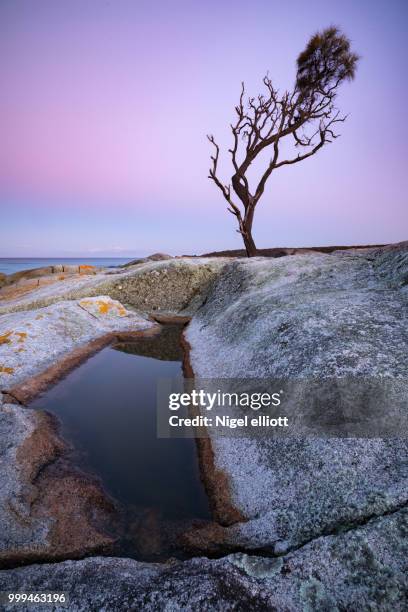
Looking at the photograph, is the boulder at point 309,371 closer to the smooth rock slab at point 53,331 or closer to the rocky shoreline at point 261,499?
the rocky shoreline at point 261,499

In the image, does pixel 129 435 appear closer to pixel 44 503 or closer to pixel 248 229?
pixel 44 503

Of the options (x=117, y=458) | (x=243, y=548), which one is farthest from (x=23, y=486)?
(x=243, y=548)

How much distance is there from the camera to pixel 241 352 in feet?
39.0

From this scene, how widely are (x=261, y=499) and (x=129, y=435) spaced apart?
168 inches

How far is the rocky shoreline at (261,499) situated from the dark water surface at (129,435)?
422 millimetres

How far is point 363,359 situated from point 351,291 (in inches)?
233

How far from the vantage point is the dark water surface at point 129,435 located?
6887 millimetres

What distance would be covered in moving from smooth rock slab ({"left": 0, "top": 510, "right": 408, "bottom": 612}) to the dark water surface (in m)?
1.67

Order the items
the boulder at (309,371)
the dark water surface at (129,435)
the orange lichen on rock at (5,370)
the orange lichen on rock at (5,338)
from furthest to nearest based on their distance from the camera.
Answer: the orange lichen on rock at (5,338), the orange lichen on rock at (5,370), the dark water surface at (129,435), the boulder at (309,371)

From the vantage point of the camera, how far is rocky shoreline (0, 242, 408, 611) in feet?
14.2

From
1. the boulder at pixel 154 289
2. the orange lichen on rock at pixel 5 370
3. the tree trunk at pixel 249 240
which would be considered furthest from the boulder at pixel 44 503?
the tree trunk at pixel 249 240

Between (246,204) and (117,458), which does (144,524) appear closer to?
(117,458)

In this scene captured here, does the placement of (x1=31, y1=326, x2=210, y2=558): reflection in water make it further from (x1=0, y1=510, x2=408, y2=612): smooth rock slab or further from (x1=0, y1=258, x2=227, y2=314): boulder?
(x1=0, y1=258, x2=227, y2=314): boulder

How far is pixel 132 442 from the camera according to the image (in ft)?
28.4
